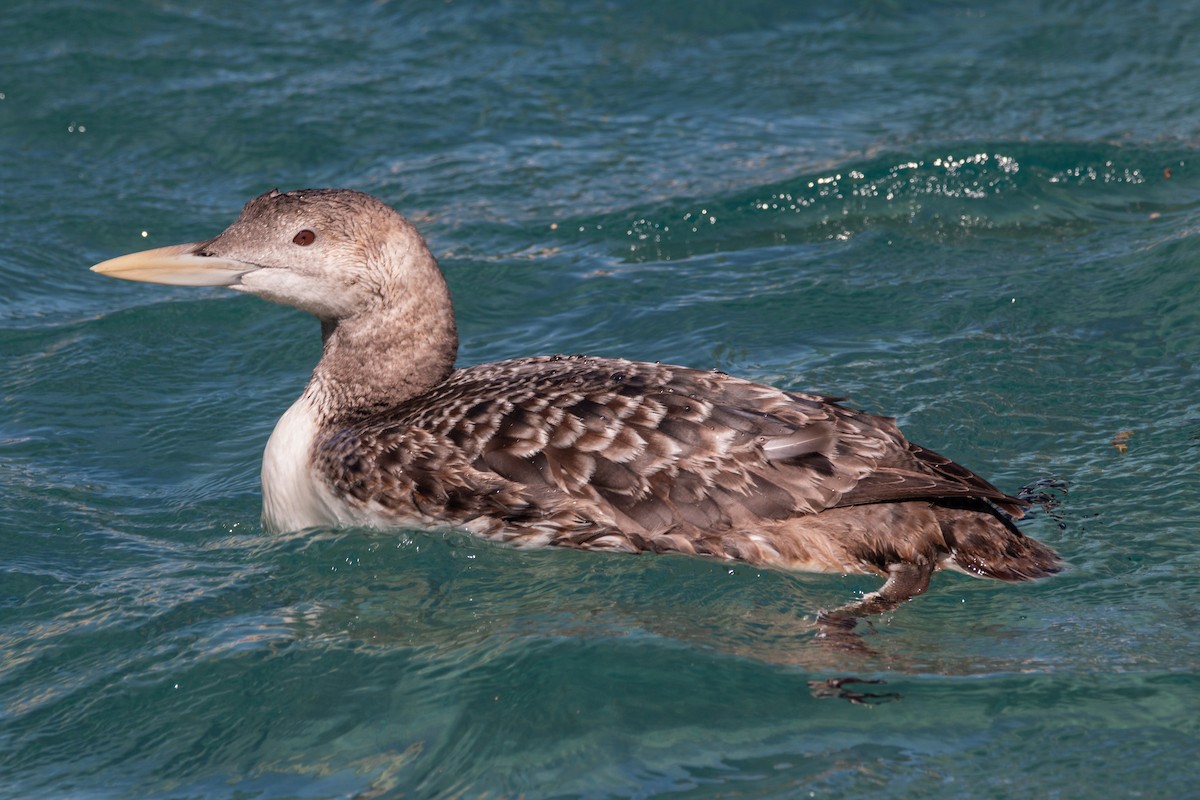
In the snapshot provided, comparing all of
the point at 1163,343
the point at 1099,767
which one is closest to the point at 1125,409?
the point at 1163,343

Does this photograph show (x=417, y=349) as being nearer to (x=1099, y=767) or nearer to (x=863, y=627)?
(x=863, y=627)

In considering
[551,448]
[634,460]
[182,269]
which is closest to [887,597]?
[634,460]

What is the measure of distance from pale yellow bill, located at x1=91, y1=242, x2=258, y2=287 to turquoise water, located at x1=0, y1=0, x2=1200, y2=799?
1.08 metres

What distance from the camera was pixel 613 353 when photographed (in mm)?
7777

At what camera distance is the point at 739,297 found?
27.2 feet

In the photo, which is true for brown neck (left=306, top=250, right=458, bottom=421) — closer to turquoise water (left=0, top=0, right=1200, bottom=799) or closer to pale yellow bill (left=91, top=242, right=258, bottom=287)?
pale yellow bill (left=91, top=242, right=258, bottom=287)

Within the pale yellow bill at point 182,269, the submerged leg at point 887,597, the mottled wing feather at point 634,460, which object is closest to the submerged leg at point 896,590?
the submerged leg at point 887,597

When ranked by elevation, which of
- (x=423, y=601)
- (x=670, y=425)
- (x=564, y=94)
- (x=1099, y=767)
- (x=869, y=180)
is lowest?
(x=1099, y=767)

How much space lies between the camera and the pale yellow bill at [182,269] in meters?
6.11

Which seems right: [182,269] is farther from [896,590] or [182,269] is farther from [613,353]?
[896,590]

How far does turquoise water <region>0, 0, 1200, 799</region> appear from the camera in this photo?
15.4 ft

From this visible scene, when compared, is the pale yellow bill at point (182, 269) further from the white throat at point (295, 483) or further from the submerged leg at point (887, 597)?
the submerged leg at point (887, 597)

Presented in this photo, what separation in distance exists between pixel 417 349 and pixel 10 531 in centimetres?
191

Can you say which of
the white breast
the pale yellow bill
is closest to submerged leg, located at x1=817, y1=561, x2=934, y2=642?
the white breast
